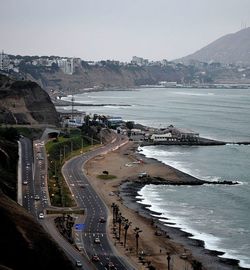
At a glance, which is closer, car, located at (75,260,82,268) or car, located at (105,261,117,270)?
car, located at (75,260,82,268)

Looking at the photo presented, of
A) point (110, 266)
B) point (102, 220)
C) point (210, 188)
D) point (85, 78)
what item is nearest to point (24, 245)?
point (110, 266)

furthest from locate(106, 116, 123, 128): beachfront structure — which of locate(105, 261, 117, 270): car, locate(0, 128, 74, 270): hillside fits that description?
locate(0, 128, 74, 270): hillside

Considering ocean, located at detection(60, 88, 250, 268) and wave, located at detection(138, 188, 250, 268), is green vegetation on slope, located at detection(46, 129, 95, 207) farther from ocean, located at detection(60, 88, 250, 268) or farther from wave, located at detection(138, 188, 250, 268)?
ocean, located at detection(60, 88, 250, 268)

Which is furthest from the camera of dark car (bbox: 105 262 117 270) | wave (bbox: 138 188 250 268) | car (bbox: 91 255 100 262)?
wave (bbox: 138 188 250 268)

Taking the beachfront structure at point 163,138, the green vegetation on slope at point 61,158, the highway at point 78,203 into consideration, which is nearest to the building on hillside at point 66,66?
the beachfront structure at point 163,138

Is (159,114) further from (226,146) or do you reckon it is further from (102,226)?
(102,226)

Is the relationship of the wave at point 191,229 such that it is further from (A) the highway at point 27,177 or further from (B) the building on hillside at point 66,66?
(B) the building on hillside at point 66,66
